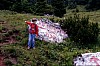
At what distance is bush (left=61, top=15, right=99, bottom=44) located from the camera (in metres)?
23.7

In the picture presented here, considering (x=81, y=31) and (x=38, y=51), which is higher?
(x=81, y=31)

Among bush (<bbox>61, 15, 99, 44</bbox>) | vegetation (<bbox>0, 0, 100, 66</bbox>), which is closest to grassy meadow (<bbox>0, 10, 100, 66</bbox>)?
vegetation (<bbox>0, 0, 100, 66</bbox>)

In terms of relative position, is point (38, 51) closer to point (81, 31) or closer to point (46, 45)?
point (46, 45)

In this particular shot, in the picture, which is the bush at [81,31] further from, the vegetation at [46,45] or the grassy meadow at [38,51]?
the grassy meadow at [38,51]

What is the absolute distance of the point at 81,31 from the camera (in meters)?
23.9

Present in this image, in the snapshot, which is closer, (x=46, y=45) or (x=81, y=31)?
(x=46, y=45)

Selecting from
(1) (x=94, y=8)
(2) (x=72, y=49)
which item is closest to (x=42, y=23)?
(2) (x=72, y=49)

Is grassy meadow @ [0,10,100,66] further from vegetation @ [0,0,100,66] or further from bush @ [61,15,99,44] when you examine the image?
bush @ [61,15,99,44]

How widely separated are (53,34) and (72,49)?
3259 mm

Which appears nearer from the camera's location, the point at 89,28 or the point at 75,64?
the point at 75,64

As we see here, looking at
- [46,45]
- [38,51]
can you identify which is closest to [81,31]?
[46,45]

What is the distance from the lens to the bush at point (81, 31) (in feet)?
77.8

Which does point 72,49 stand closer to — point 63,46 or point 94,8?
point 63,46

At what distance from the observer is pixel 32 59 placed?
18.8 metres
